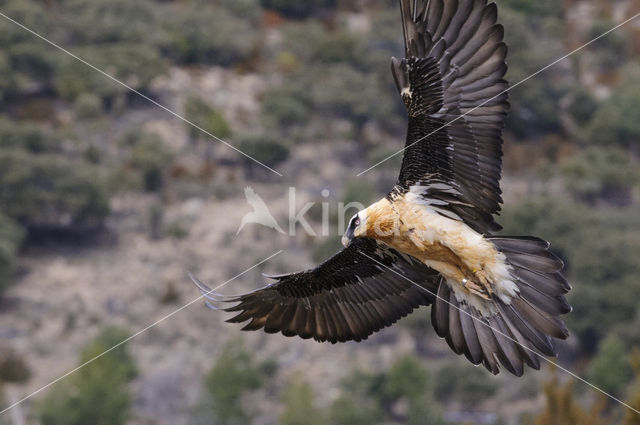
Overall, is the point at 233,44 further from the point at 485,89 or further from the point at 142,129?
the point at 485,89

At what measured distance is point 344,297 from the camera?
8094mm

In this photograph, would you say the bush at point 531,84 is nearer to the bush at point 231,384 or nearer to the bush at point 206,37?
the bush at point 206,37

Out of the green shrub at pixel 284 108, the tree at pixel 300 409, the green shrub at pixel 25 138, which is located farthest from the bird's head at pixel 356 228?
the green shrub at pixel 284 108

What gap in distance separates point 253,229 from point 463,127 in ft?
92.7

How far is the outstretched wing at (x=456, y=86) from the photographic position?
22.2 ft

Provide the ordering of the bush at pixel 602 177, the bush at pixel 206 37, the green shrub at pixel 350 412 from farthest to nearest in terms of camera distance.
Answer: the bush at pixel 206 37, the bush at pixel 602 177, the green shrub at pixel 350 412

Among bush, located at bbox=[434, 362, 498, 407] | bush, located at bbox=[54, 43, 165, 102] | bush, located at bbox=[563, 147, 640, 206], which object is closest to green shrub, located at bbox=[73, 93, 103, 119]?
bush, located at bbox=[54, 43, 165, 102]

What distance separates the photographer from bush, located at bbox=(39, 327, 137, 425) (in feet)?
88.6

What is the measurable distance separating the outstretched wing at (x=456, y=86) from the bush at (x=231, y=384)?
21.9 m

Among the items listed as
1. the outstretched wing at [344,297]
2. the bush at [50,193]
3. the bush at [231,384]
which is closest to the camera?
the outstretched wing at [344,297]

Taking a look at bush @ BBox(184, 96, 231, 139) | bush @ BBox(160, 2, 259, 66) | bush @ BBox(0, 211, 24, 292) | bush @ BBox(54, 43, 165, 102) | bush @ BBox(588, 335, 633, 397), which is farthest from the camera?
bush @ BBox(160, 2, 259, 66)

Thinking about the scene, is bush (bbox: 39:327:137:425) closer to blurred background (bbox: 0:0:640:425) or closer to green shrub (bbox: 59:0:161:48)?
blurred background (bbox: 0:0:640:425)

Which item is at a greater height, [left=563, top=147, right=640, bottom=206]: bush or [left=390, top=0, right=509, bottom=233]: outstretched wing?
[left=390, top=0, right=509, bottom=233]: outstretched wing

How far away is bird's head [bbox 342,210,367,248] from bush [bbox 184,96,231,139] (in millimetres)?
32175
